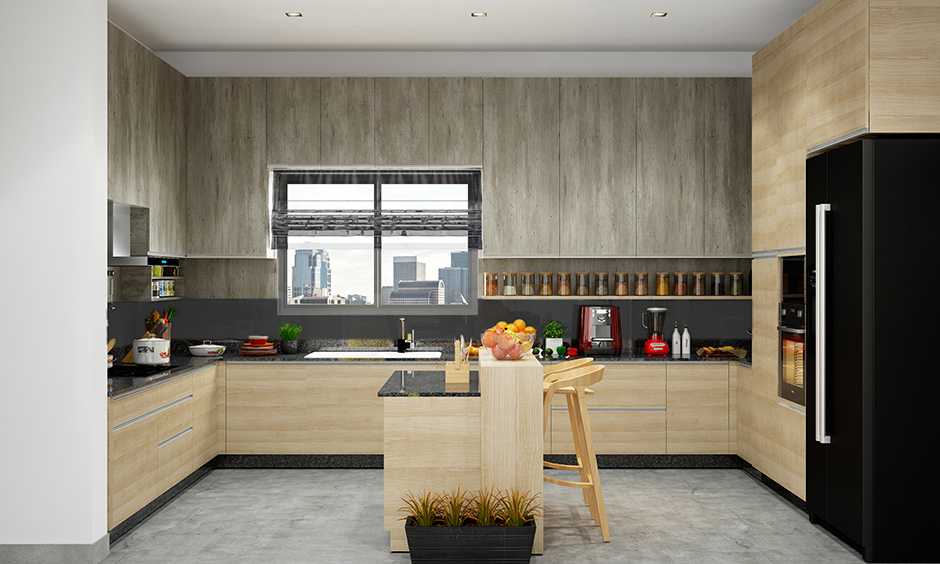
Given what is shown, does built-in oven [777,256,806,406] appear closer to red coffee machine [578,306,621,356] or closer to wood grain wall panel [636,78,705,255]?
wood grain wall panel [636,78,705,255]

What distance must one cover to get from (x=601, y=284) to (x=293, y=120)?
8.86 feet

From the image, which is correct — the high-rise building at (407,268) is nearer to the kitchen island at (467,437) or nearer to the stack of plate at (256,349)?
the stack of plate at (256,349)

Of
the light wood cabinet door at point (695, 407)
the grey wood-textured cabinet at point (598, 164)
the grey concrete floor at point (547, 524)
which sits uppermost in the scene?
the grey wood-textured cabinet at point (598, 164)

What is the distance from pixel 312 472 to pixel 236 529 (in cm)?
117

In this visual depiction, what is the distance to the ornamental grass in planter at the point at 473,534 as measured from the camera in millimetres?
3260

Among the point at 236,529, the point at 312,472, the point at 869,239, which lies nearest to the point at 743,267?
the point at 869,239

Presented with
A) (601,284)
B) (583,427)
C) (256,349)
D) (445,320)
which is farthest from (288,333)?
(583,427)

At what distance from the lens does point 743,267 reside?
5773 millimetres

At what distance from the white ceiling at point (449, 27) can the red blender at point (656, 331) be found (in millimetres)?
2035

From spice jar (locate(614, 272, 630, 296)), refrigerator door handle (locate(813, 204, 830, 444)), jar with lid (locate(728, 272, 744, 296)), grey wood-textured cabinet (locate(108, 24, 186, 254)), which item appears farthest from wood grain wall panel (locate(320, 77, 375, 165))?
refrigerator door handle (locate(813, 204, 830, 444))

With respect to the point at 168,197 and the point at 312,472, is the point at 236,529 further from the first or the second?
the point at 168,197

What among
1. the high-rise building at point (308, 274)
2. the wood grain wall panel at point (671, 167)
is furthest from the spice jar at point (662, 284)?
the high-rise building at point (308, 274)

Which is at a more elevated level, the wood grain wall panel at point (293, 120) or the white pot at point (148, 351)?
the wood grain wall panel at point (293, 120)

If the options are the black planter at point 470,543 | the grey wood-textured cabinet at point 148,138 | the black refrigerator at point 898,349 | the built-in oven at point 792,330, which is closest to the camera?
the black planter at point 470,543
